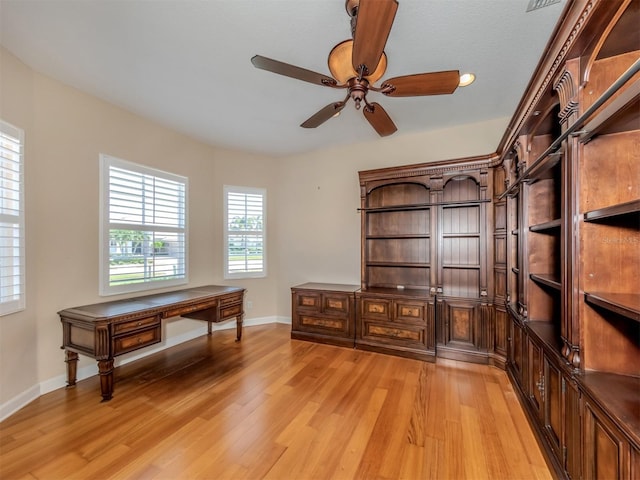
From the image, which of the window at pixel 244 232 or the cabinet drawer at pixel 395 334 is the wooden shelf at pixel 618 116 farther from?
the window at pixel 244 232

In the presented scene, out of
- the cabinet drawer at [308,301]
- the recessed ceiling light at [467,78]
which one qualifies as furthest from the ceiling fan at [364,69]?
the cabinet drawer at [308,301]

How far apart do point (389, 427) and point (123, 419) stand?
6.81ft

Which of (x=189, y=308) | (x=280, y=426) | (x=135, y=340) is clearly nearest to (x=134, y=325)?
(x=135, y=340)

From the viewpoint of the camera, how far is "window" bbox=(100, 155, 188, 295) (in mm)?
3055

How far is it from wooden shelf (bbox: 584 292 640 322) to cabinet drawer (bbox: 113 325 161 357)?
131 inches

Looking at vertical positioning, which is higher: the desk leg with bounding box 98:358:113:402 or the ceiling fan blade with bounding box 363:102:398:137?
the ceiling fan blade with bounding box 363:102:398:137

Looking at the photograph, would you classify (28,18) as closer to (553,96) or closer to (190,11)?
(190,11)

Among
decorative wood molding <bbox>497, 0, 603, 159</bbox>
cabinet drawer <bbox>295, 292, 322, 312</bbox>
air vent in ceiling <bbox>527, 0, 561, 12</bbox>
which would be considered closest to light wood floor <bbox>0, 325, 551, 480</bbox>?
cabinet drawer <bbox>295, 292, 322, 312</bbox>

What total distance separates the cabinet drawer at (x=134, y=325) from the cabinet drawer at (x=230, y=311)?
88 centimetres

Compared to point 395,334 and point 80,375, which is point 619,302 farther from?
point 80,375

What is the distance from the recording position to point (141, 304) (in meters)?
2.87

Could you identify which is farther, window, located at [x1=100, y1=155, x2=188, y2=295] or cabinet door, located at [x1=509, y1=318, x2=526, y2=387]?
window, located at [x1=100, y1=155, x2=188, y2=295]

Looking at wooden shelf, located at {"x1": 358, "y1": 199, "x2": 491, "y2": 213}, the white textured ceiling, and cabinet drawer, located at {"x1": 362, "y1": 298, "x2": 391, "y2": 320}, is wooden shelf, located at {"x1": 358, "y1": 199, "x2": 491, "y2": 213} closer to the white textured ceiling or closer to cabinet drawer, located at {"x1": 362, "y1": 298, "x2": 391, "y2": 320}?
the white textured ceiling

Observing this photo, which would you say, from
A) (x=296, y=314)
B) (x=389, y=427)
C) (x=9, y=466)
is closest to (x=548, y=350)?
(x=389, y=427)
